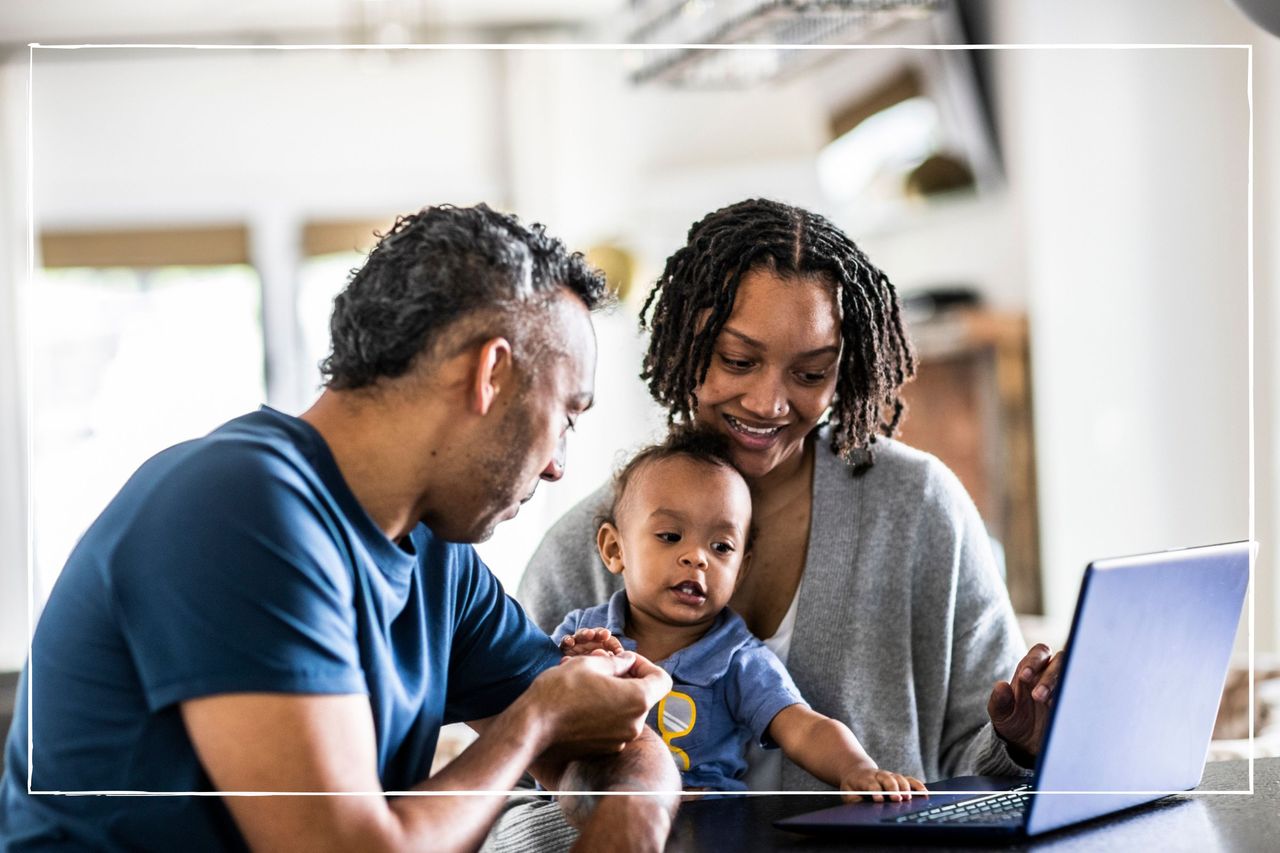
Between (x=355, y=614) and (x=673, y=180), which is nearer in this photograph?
(x=355, y=614)

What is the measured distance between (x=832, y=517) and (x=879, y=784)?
0.24 m

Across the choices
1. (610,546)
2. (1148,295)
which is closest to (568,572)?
(610,546)

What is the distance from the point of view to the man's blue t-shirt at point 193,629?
37.0 inches

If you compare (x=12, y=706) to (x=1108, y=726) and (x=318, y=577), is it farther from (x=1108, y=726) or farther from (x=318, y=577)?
(x=1108, y=726)

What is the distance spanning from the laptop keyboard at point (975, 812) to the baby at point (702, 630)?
0.04 metres

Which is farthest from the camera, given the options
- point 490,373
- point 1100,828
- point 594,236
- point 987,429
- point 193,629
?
point 987,429

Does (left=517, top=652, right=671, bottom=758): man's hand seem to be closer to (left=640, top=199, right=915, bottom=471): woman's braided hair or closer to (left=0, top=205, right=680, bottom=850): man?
(left=0, top=205, right=680, bottom=850): man

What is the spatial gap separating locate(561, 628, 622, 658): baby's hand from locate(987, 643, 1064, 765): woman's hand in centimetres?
36

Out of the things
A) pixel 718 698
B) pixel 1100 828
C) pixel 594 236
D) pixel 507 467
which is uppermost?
pixel 594 236

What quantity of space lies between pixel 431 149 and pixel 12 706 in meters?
0.74

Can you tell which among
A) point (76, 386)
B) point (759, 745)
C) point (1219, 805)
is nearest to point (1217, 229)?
point (1219, 805)

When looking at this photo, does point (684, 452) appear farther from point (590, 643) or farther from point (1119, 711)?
point (1119, 711)

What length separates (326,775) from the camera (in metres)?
0.96

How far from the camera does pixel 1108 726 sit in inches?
45.9
